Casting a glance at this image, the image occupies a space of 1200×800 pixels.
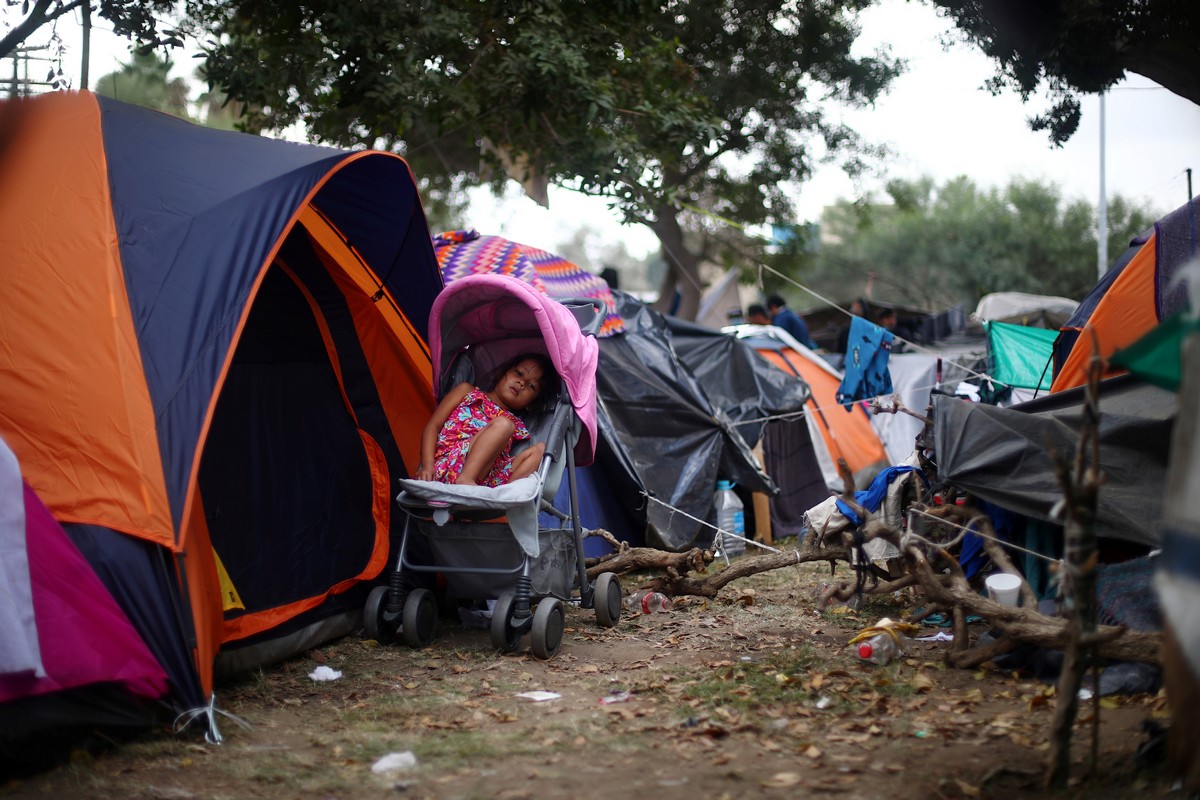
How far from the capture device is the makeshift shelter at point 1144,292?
6418 millimetres

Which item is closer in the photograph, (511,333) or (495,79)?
(511,333)

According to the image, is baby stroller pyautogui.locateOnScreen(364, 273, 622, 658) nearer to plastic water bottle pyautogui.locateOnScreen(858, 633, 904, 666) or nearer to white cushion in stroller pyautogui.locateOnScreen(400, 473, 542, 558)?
white cushion in stroller pyautogui.locateOnScreen(400, 473, 542, 558)

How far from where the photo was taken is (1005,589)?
4633mm

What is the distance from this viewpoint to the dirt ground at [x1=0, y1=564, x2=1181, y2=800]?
3426 mm

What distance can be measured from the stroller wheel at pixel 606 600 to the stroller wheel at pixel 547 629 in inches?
19.5

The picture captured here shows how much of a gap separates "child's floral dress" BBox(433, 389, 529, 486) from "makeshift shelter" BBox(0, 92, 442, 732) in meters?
0.57

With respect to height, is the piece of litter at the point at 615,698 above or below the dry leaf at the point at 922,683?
below

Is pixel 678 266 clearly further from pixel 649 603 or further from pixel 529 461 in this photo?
pixel 529 461

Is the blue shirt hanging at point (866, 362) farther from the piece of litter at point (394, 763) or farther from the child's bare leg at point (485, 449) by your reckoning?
the piece of litter at point (394, 763)

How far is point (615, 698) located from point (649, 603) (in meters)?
1.92

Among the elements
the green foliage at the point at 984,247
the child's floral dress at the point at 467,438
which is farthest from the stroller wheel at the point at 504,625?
the green foliage at the point at 984,247

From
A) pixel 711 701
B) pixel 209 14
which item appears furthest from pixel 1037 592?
pixel 209 14

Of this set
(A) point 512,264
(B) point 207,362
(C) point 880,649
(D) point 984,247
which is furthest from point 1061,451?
(D) point 984,247

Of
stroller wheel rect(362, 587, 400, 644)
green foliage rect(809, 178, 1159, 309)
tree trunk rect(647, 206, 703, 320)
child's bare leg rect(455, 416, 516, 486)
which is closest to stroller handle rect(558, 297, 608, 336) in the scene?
child's bare leg rect(455, 416, 516, 486)
